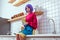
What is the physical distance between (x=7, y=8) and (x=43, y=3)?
154cm

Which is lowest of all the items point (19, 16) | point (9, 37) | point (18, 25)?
point (9, 37)

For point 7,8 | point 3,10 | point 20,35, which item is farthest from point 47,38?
point 3,10

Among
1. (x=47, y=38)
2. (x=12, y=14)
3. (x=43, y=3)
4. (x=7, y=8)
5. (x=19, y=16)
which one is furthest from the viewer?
(x=7, y=8)

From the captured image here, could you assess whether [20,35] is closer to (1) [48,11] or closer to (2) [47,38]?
(2) [47,38]

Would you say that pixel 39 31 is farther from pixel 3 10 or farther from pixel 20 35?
pixel 3 10

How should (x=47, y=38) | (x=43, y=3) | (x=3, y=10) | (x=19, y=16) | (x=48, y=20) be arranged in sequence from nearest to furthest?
(x=47, y=38)
(x=48, y=20)
(x=43, y=3)
(x=19, y=16)
(x=3, y=10)

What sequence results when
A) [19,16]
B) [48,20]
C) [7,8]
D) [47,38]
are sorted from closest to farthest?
[47,38], [48,20], [19,16], [7,8]

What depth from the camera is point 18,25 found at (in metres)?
2.99

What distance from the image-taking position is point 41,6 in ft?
7.58

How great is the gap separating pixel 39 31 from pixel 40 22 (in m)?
0.15

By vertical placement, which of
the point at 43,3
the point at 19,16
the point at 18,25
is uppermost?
the point at 43,3

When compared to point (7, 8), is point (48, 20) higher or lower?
lower

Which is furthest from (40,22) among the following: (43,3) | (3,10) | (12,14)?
(3,10)

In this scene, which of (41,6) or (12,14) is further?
(12,14)
